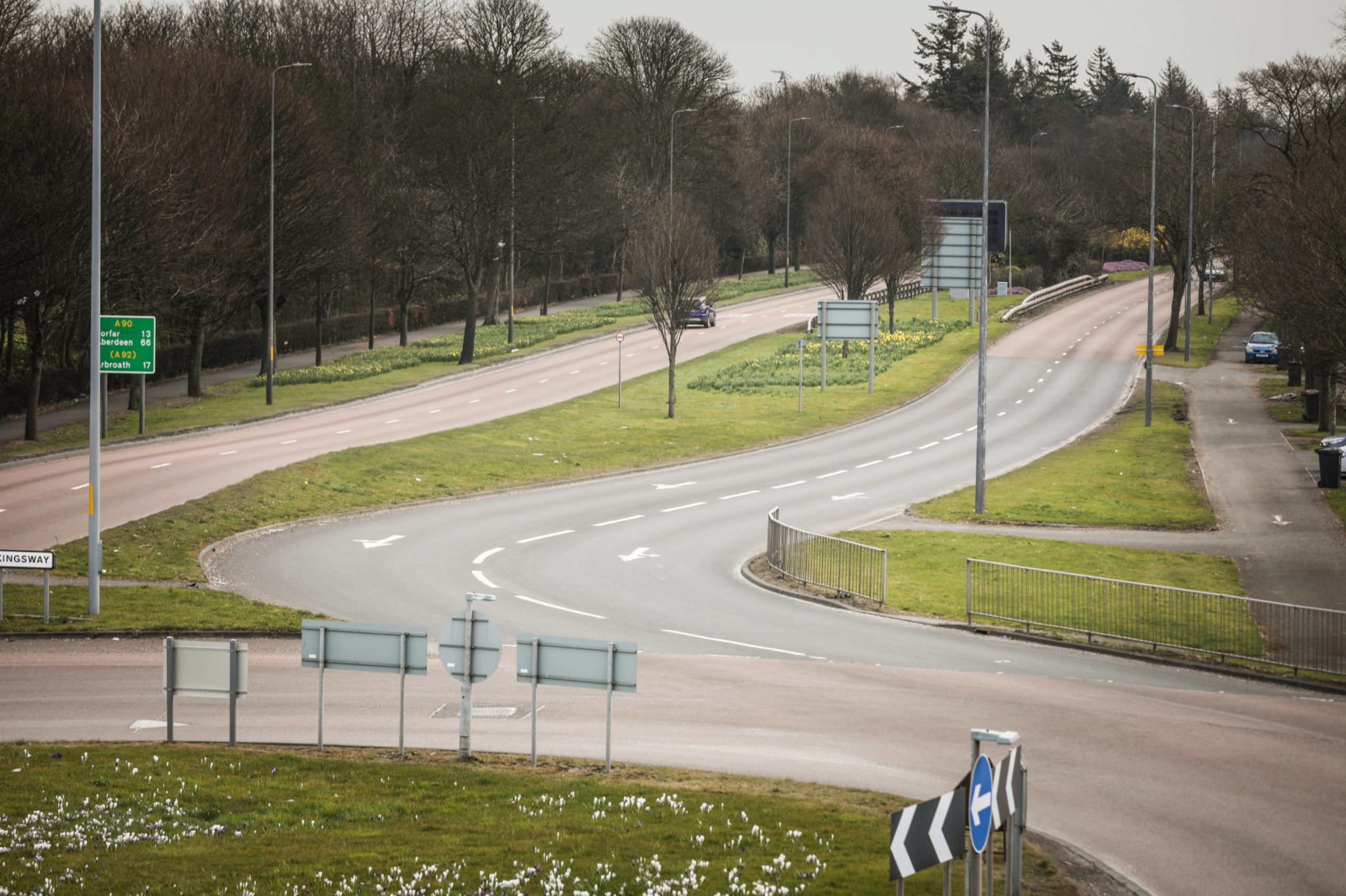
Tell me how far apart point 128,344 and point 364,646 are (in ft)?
70.2

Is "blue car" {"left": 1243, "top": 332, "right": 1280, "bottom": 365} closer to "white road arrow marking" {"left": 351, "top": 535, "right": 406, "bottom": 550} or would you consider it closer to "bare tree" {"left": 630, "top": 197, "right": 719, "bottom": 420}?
"bare tree" {"left": 630, "top": 197, "right": 719, "bottom": 420}

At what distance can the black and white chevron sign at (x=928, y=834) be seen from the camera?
26.9 feet

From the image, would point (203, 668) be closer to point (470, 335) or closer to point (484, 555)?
point (484, 555)

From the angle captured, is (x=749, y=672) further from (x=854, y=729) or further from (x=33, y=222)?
(x=33, y=222)

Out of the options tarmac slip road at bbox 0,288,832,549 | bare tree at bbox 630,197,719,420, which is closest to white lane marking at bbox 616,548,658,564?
tarmac slip road at bbox 0,288,832,549

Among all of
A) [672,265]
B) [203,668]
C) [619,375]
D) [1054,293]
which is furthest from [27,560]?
[1054,293]

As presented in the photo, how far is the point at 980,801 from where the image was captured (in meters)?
8.23

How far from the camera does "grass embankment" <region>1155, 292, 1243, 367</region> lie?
215ft

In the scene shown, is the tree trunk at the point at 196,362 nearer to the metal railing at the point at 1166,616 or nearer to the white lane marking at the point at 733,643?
the white lane marking at the point at 733,643

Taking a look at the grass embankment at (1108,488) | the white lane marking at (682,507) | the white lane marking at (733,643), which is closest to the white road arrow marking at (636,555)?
the white lane marking at (682,507)

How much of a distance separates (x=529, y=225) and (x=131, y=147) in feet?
95.9

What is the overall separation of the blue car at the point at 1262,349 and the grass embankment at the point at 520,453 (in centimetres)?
1357

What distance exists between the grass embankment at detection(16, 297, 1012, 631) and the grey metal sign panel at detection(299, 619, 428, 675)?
7008mm

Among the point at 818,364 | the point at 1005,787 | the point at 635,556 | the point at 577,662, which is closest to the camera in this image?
the point at 1005,787
